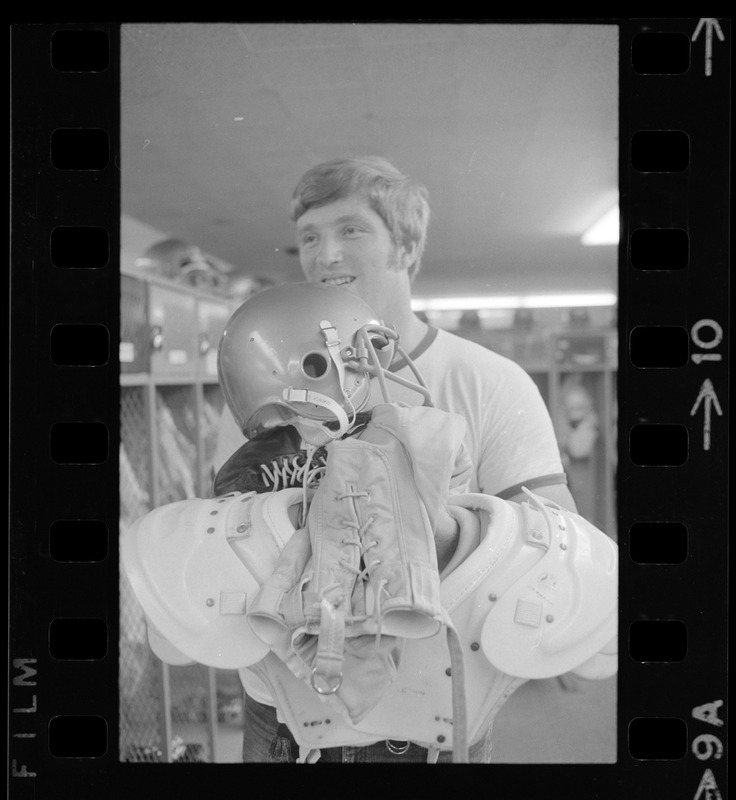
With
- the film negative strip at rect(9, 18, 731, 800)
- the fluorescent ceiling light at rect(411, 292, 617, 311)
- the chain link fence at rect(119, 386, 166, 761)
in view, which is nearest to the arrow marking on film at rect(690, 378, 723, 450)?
the film negative strip at rect(9, 18, 731, 800)

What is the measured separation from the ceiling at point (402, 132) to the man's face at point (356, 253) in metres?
0.05

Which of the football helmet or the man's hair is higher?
the man's hair

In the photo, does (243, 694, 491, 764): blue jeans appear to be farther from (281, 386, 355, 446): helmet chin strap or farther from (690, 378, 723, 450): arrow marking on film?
(690, 378, 723, 450): arrow marking on film

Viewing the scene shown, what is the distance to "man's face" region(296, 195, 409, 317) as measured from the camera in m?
1.63

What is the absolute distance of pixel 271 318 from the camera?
5.10ft

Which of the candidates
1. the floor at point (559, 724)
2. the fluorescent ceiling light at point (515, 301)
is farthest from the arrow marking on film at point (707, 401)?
the floor at point (559, 724)

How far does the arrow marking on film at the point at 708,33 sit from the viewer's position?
63.5 inches

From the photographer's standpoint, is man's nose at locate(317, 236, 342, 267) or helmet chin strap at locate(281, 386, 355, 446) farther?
man's nose at locate(317, 236, 342, 267)

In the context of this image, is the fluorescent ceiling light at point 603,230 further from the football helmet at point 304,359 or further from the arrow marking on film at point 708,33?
the football helmet at point 304,359

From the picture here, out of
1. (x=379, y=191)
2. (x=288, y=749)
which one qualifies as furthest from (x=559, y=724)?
(x=379, y=191)

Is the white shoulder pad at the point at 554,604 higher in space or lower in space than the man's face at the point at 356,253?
lower

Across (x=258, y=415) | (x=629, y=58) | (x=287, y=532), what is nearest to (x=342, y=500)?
(x=287, y=532)

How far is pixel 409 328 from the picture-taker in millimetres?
1639

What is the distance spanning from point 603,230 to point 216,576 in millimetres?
1022
